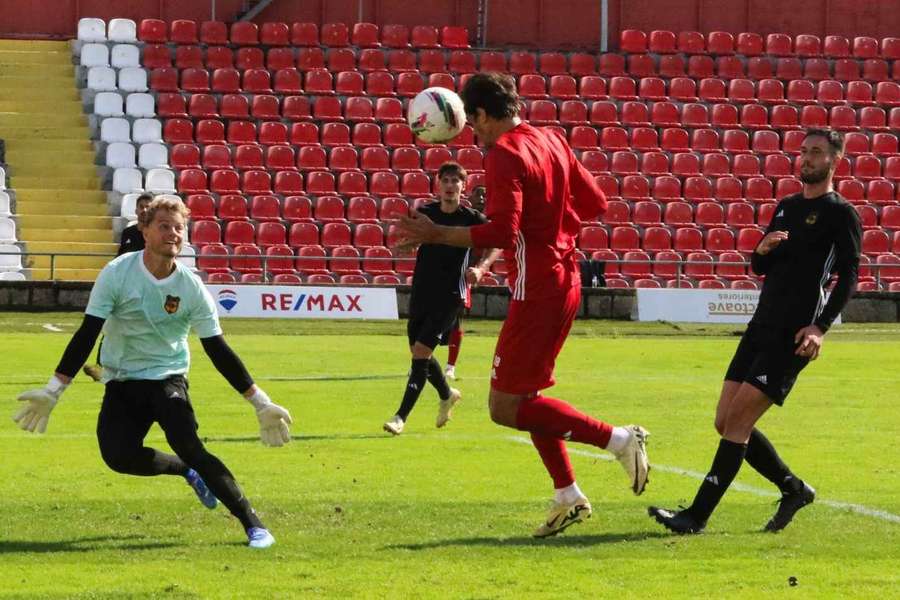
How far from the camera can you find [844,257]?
854 centimetres

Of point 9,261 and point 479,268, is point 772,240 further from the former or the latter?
point 9,261

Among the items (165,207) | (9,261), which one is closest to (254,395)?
(165,207)

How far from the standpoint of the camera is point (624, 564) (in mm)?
7656

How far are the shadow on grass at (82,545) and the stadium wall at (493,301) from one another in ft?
68.6

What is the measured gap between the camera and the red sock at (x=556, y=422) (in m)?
8.30

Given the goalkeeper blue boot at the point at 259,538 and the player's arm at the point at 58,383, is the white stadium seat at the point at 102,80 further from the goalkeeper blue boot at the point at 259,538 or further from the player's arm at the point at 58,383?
the goalkeeper blue boot at the point at 259,538

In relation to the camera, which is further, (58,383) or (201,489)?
(201,489)

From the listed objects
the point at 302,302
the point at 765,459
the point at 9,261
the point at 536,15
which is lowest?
the point at 302,302

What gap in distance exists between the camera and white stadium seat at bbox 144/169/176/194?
3328 centimetres

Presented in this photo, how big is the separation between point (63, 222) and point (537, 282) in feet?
85.9

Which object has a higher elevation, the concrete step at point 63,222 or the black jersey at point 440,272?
the black jersey at point 440,272

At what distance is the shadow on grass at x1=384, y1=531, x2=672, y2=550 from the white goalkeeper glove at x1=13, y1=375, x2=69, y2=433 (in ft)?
5.80

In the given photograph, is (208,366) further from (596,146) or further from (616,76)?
(616,76)

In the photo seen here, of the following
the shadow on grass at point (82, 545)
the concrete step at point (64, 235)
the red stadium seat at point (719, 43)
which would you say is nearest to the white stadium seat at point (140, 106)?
the concrete step at point (64, 235)
